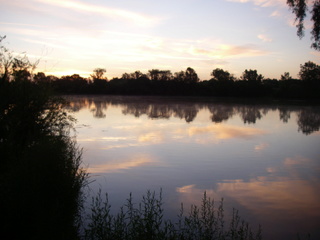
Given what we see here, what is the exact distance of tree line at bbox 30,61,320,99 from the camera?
7919cm

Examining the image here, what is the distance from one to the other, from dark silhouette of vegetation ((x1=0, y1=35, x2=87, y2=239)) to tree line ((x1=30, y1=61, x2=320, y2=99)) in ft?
230

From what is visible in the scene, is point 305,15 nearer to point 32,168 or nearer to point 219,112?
point 32,168

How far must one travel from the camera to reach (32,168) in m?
6.42

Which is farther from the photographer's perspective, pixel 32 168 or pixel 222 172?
pixel 222 172

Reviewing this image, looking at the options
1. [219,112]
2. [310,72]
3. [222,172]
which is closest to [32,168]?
[222,172]

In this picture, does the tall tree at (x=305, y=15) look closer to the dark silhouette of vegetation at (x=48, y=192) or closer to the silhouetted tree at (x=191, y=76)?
the dark silhouette of vegetation at (x=48, y=192)

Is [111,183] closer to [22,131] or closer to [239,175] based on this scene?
[22,131]

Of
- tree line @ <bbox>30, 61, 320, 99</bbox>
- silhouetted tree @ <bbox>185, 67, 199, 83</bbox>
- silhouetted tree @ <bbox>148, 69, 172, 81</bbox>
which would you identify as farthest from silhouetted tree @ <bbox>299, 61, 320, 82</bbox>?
silhouetted tree @ <bbox>148, 69, 172, 81</bbox>

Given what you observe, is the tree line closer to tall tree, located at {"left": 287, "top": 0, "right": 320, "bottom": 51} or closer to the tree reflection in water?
the tree reflection in water

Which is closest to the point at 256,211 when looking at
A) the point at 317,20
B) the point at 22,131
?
the point at 22,131

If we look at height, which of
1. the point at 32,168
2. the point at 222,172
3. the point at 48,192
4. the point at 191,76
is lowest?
the point at 222,172

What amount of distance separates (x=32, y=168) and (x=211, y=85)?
90.3 metres

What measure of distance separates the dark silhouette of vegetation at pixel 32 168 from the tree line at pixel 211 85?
7011 centimetres

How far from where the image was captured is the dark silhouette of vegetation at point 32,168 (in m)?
5.70
